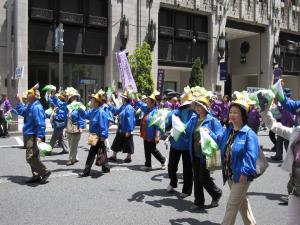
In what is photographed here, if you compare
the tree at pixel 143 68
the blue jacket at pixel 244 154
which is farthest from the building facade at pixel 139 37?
the blue jacket at pixel 244 154

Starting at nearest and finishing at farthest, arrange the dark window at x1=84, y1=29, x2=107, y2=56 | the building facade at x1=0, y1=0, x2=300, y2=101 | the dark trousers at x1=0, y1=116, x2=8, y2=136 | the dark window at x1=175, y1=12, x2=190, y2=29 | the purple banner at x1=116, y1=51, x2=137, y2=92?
the dark trousers at x1=0, y1=116, x2=8, y2=136
the purple banner at x1=116, y1=51, x2=137, y2=92
the building facade at x1=0, y1=0, x2=300, y2=101
the dark window at x1=84, y1=29, x2=107, y2=56
the dark window at x1=175, y1=12, x2=190, y2=29

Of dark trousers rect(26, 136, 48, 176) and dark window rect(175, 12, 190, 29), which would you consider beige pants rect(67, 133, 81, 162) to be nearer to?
dark trousers rect(26, 136, 48, 176)

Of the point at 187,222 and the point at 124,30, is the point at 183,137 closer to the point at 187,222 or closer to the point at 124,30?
the point at 187,222

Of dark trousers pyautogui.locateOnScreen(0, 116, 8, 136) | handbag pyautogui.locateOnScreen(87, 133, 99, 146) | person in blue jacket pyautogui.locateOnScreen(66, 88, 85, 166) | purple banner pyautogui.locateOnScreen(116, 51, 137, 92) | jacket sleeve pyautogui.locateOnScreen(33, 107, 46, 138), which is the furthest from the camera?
purple banner pyautogui.locateOnScreen(116, 51, 137, 92)

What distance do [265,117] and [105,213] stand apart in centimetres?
272

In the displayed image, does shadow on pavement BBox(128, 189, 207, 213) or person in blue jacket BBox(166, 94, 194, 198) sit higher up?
person in blue jacket BBox(166, 94, 194, 198)

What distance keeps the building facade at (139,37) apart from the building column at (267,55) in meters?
0.09

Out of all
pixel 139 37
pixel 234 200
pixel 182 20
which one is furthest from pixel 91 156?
pixel 182 20

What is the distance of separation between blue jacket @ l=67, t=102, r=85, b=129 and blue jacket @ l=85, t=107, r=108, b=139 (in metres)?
1.30

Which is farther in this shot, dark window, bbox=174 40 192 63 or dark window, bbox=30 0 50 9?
dark window, bbox=174 40 192 63

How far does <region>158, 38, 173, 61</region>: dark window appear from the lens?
30.8 meters

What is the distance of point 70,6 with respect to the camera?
2591 centimetres

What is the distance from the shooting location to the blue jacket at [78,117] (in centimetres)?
1006

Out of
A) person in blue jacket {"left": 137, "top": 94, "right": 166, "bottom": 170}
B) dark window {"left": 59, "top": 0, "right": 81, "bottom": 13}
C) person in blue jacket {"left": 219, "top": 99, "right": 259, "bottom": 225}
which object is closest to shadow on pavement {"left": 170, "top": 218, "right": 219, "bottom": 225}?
person in blue jacket {"left": 219, "top": 99, "right": 259, "bottom": 225}
